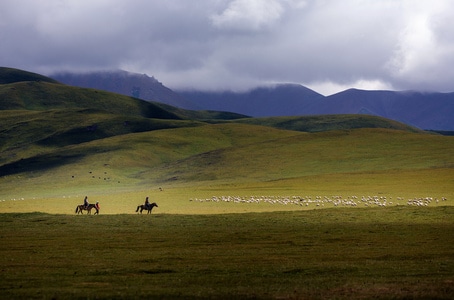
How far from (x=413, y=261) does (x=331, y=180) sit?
80325mm

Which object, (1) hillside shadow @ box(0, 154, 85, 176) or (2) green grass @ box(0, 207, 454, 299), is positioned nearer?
(2) green grass @ box(0, 207, 454, 299)

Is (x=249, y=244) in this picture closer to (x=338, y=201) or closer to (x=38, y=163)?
(x=338, y=201)

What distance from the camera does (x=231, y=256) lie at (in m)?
33.8

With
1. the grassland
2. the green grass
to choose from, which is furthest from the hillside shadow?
the green grass

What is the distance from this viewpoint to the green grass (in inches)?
947

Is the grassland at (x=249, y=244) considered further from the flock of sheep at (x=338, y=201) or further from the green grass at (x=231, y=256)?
the flock of sheep at (x=338, y=201)

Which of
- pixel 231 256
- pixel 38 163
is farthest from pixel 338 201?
pixel 38 163

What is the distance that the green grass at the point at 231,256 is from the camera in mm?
24047

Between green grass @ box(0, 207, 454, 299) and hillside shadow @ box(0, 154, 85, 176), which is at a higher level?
hillside shadow @ box(0, 154, 85, 176)

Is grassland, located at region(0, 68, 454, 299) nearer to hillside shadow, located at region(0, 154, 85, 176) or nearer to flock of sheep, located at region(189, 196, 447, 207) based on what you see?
flock of sheep, located at region(189, 196, 447, 207)

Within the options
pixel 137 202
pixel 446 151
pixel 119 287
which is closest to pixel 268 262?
pixel 119 287

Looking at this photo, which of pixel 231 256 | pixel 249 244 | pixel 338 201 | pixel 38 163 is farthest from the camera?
pixel 38 163

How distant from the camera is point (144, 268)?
1158 inches

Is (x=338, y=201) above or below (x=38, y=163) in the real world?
below
